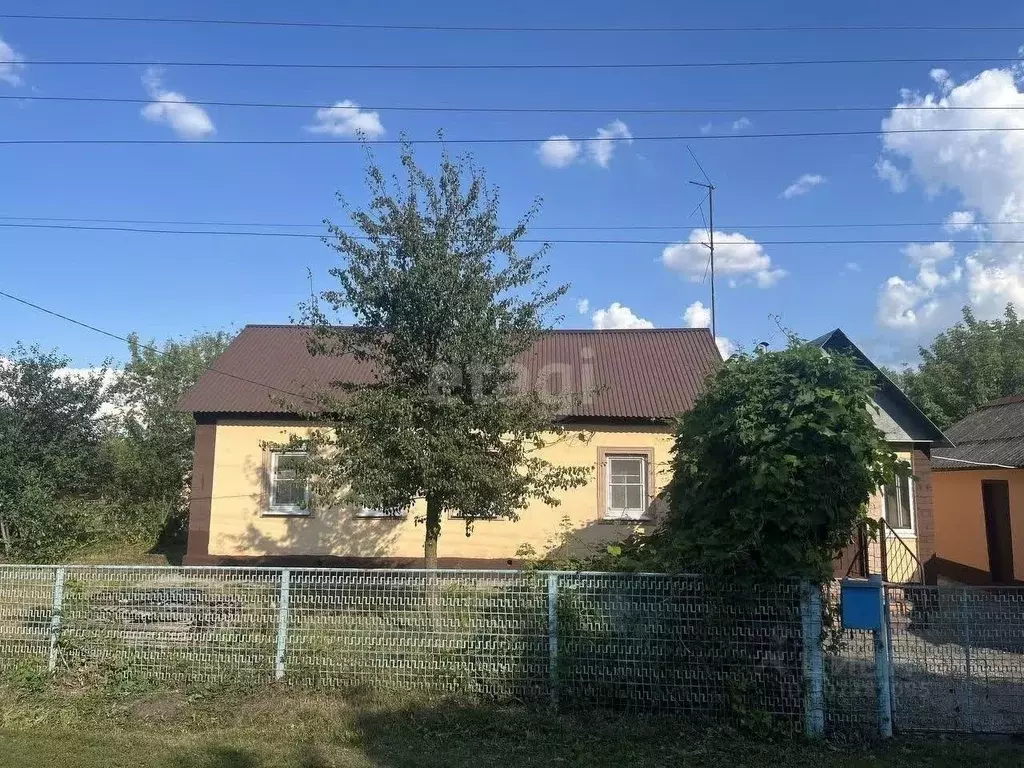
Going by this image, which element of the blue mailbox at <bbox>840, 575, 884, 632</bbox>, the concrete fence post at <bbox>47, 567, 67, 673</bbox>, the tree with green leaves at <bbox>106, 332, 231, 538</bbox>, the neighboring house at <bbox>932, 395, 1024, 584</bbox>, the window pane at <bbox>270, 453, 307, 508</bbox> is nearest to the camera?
the blue mailbox at <bbox>840, 575, 884, 632</bbox>

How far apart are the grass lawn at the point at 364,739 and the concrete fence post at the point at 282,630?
0.70 ft

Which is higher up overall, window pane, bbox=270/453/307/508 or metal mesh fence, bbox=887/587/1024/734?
window pane, bbox=270/453/307/508

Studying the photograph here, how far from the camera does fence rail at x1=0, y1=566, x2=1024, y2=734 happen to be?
554cm

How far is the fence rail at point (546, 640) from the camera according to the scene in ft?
18.2

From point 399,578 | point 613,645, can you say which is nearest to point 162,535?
point 399,578

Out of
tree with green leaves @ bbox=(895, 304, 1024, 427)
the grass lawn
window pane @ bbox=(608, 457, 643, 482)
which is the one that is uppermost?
tree with green leaves @ bbox=(895, 304, 1024, 427)

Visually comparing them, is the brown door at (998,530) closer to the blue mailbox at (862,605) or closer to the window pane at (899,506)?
the window pane at (899,506)

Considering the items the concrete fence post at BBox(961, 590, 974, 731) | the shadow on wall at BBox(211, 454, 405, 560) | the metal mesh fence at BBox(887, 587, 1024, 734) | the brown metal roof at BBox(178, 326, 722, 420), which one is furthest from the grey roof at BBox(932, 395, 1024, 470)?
the shadow on wall at BBox(211, 454, 405, 560)

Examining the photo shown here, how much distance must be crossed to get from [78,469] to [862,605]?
1515 centimetres

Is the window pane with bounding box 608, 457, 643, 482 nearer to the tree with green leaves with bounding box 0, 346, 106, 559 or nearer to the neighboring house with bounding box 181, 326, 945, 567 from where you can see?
the neighboring house with bounding box 181, 326, 945, 567

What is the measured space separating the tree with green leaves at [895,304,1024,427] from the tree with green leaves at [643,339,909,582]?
94.3 feet

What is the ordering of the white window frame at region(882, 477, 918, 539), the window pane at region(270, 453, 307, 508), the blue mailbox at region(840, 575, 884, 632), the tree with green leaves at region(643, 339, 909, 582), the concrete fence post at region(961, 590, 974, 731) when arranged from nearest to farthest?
1. the tree with green leaves at region(643, 339, 909, 582)
2. the blue mailbox at region(840, 575, 884, 632)
3. the concrete fence post at region(961, 590, 974, 731)
4. the white window frame at region(882, 477, 918, 539)
5. the window pane at region(270, 453, 307, 508)

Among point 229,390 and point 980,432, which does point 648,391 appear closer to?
point 980,432

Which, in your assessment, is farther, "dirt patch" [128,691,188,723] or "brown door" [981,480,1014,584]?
"brown door" [981,480,1014,584]
